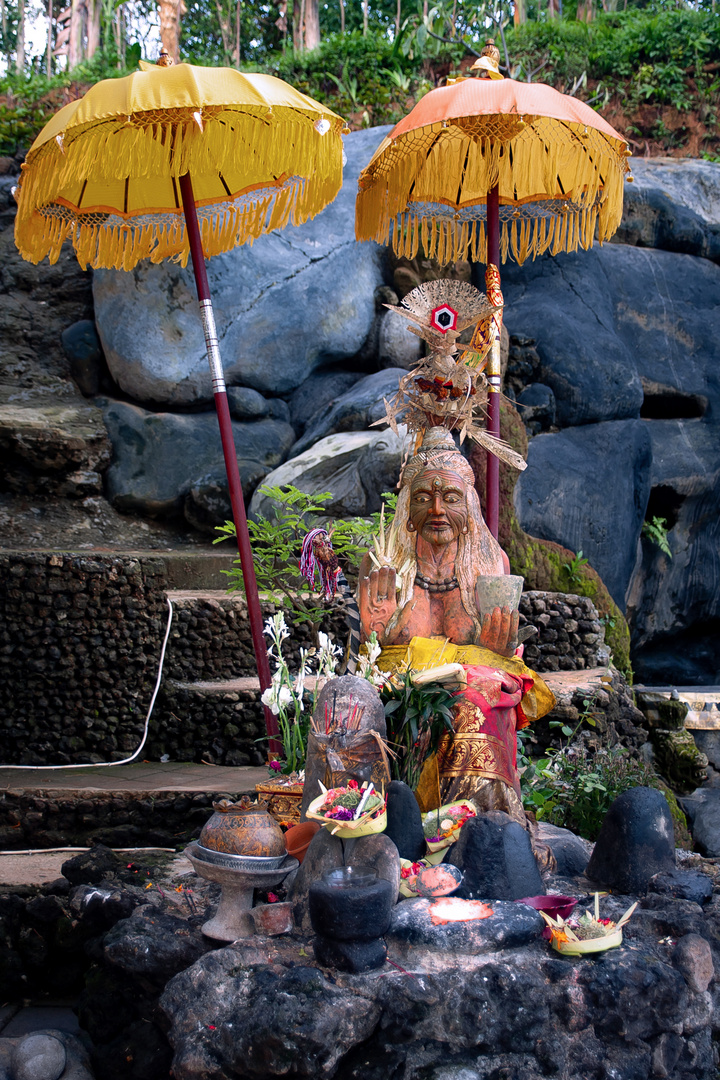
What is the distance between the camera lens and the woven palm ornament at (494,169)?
14.8 feet

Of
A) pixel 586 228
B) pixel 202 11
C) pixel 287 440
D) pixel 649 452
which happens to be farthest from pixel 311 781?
pixel 202 11

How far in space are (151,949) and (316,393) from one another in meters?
8.30

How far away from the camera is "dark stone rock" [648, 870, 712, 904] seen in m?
3.22

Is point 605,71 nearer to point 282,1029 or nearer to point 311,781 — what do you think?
point 311,781

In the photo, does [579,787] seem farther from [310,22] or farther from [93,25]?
[93,25]

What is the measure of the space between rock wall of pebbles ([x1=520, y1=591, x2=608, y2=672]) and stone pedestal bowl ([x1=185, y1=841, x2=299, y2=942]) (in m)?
4.77

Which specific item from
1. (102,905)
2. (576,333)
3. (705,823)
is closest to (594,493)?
(576,333)

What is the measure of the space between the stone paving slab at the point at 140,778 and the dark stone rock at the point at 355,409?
12.4 feet

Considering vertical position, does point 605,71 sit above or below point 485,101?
above

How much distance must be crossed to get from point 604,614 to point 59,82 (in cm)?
1127

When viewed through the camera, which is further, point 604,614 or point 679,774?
point 604,614

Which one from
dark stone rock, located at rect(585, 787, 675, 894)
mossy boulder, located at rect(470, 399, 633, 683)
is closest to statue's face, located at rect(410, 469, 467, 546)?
dark stone rock, located at rect(585, 787, 675, 894)

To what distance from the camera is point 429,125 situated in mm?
4574

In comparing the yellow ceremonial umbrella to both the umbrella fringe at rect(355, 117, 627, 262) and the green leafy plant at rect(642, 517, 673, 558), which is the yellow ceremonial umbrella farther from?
the green leafy plant at rect(642, 517, 673, 558)
